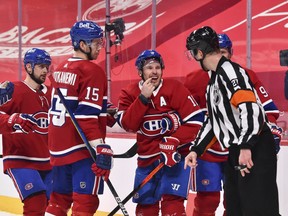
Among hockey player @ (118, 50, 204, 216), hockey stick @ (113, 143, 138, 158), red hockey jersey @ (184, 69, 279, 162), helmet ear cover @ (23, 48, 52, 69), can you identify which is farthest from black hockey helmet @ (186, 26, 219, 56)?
hockey stick @ (113, 143, 138, 158)

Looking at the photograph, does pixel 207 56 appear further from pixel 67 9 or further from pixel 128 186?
pixel 67 9

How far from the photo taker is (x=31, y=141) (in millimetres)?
3703

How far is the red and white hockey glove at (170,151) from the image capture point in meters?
3.10

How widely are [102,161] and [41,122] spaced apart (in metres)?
0.86

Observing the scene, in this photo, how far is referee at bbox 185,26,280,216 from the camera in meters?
2.47

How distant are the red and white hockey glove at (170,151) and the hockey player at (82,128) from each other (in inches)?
11.2

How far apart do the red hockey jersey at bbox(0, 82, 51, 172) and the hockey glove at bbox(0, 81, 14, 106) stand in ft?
0.11

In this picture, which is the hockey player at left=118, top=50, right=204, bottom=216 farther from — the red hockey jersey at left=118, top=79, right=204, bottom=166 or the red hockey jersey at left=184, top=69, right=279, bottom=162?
the red hockey jersey at left=184, top=69, right=279, bottom=162

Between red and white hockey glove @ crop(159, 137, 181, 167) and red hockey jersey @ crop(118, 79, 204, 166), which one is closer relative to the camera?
red and white hockey glove @ crop(159, 137, 181, 167)

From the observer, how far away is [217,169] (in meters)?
3.46

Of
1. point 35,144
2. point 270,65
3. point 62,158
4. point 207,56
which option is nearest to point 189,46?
point 207,56

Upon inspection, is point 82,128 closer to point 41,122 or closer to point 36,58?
point 41,122

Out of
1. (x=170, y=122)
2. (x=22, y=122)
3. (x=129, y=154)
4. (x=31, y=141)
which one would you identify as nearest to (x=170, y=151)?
(x=170, y=122)

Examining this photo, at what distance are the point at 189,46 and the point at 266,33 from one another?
2.37 metres
